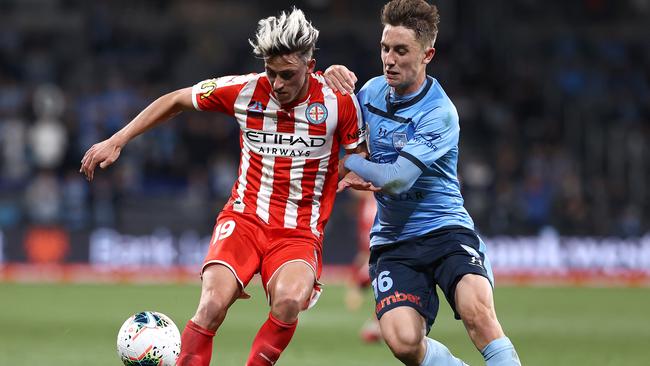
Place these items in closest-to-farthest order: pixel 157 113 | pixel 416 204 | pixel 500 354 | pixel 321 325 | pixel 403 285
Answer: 1. pixel 500 354
2. pixel 403 285
3. pixel 416 204
4. pixel 157 113
5. pixel 321 325

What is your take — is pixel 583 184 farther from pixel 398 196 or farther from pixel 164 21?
pixel 398 196

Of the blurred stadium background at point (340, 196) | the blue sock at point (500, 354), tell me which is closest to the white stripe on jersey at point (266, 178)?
the blue sock at point (500, 354)

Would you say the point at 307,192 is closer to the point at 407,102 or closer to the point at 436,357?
the point at 407,102

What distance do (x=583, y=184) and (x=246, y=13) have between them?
818cm

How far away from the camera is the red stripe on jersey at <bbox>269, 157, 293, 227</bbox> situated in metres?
6.48

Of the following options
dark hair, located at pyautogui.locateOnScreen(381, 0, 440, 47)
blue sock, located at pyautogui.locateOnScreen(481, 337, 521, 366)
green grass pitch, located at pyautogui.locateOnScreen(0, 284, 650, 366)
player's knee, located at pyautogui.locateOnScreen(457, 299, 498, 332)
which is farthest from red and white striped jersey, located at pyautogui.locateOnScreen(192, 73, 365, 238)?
green grass pitch, located at pyautogui.locateOnScreen(0, 284, 650, 366)

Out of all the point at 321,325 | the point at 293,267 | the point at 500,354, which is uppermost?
the point at 293,267

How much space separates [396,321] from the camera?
19.9 ft

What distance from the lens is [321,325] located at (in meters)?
12.2

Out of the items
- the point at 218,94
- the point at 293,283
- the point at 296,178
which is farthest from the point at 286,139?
the point at 293,283

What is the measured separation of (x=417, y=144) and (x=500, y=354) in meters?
1.20

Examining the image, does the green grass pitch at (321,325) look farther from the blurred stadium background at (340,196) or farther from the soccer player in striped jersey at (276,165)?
the soccer player in striped jersey at (276,165)

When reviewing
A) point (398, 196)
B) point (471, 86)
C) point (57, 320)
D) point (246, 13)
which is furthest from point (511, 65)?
point (398, 196)

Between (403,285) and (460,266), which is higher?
(460,266)
